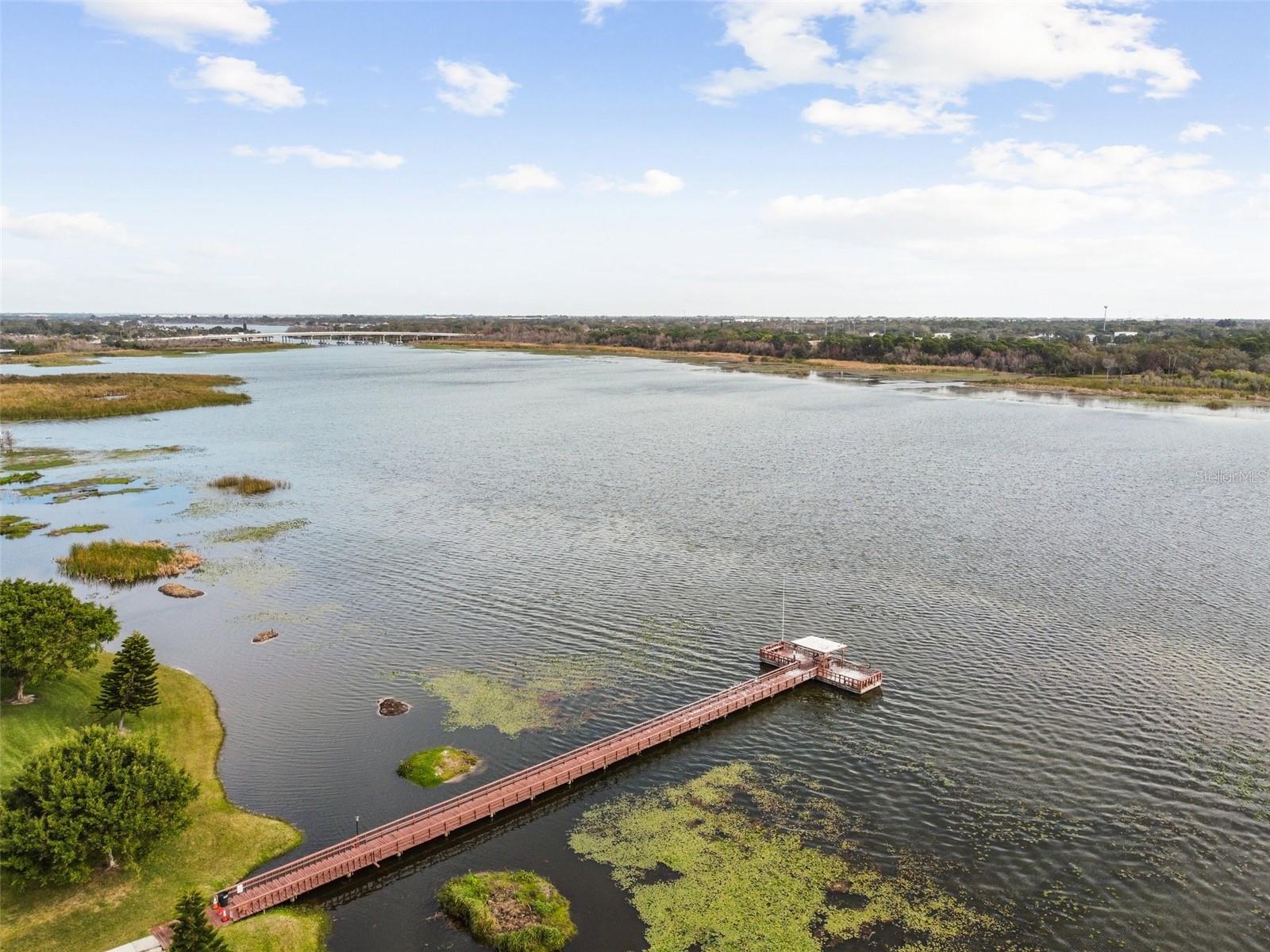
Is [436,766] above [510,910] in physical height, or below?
above

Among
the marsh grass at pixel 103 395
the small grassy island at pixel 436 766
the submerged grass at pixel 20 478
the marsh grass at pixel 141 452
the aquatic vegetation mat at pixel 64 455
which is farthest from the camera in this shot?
the marsh grass at pixel 103 395

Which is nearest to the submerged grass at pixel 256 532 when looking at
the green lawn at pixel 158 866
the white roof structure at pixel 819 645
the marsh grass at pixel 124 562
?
the marsh grass at pixel 124 562

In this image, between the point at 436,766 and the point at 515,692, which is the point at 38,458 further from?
the point at 436,766

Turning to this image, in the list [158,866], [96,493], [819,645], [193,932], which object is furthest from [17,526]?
[819,645]

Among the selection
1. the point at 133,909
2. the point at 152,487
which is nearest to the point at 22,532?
the point at 152,487

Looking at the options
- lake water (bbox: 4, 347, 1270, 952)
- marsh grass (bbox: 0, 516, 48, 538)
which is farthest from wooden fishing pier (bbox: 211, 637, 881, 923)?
marsh grass (bbox: 0, 516, 48, 538)

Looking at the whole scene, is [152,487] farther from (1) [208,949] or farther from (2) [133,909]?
(1) [208,949]

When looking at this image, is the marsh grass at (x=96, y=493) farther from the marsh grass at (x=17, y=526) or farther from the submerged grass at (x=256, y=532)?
the submerged grass at (x=256, y=532)
